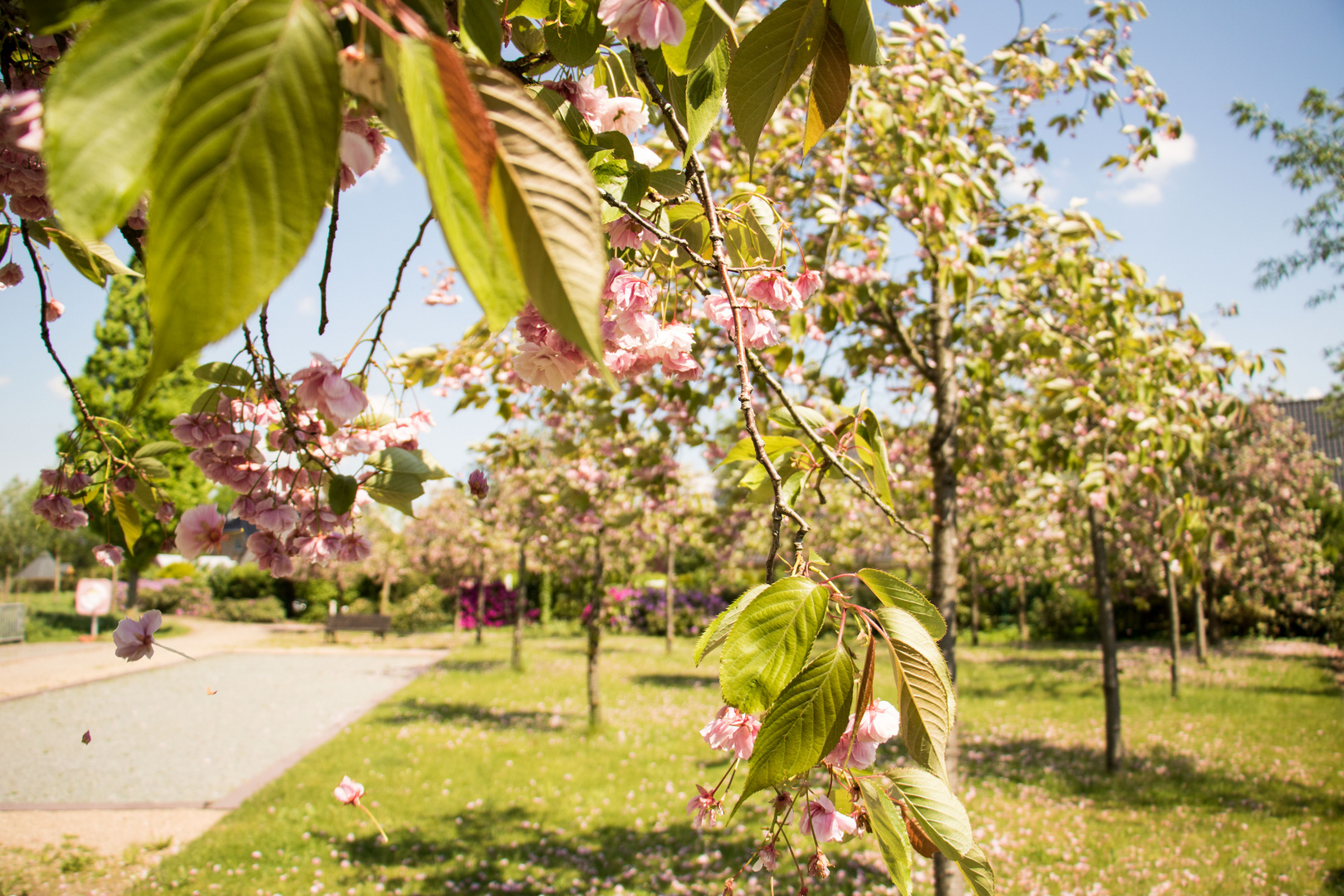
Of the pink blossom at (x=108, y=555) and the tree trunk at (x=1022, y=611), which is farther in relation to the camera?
the tree trunk at (x=1022, y=611)

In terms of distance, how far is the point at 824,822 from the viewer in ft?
2.35

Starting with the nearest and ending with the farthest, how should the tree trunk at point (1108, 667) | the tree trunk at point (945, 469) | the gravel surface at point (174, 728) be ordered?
the tree trunk at point (945, 469) < the gravel surface at point (174, 728) < the tree trunk at point (1108, 667)

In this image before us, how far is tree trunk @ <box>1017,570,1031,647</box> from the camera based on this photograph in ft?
56.0

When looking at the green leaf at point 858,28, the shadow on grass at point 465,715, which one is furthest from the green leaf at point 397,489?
the shadow on grass at point 465,715

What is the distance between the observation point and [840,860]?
4.61 m

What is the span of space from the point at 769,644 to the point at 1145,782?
725 cm

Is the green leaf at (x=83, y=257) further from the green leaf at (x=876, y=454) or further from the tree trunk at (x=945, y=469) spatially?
the tree trunk at (x=945, y=469)

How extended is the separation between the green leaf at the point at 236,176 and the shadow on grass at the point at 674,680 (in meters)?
11.5

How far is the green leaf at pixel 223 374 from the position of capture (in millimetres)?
1095

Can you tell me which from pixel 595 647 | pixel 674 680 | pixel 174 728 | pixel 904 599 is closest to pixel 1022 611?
pixel 674 680

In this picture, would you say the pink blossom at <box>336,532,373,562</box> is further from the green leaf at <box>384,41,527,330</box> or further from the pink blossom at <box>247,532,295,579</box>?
the green leaf at <box>384,41,527,330</box>

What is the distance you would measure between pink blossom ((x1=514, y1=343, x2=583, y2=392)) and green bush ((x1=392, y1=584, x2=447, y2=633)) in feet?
69.5

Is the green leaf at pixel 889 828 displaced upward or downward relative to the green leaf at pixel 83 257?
downward

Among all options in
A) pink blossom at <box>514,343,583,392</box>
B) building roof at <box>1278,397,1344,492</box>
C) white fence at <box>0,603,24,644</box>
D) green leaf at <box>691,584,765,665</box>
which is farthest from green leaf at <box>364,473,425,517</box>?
building roof at <box>1278,397,1344,492</box>
